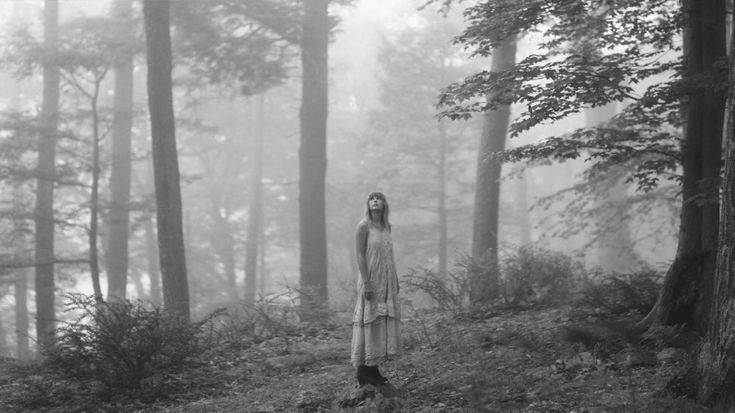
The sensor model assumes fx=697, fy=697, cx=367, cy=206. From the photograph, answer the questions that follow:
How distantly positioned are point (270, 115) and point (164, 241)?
75.6 ft

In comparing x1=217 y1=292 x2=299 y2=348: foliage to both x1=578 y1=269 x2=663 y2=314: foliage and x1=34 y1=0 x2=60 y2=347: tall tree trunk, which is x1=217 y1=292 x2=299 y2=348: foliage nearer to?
x1=578 y1=269 x2=663 y2=314: foliage

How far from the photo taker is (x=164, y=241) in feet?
39.5

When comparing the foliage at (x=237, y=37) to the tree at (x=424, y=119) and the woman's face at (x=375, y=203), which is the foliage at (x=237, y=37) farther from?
the tree at (x=424, y=119)

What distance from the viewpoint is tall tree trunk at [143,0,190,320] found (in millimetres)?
12055

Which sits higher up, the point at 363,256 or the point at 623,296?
the point at 363,256

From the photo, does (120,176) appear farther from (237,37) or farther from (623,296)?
(623,296)

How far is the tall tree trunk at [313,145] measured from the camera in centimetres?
1566

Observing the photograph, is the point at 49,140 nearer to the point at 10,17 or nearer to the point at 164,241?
the point at 164,241

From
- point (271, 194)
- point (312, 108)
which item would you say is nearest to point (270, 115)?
point (271, 194)

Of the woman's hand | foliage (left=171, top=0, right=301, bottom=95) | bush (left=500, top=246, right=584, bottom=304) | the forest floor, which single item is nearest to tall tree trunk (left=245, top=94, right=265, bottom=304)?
foliage (left=171, top=0, right=301, bottom=95)

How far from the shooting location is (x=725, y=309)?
15.8 ft

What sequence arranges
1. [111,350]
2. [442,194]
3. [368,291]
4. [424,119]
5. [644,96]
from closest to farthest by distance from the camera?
[368,291] → [644,96] → [111,350] → [442,194] → [424,119]

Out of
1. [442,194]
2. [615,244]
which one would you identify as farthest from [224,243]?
[615,244]

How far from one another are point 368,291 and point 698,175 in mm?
3912
